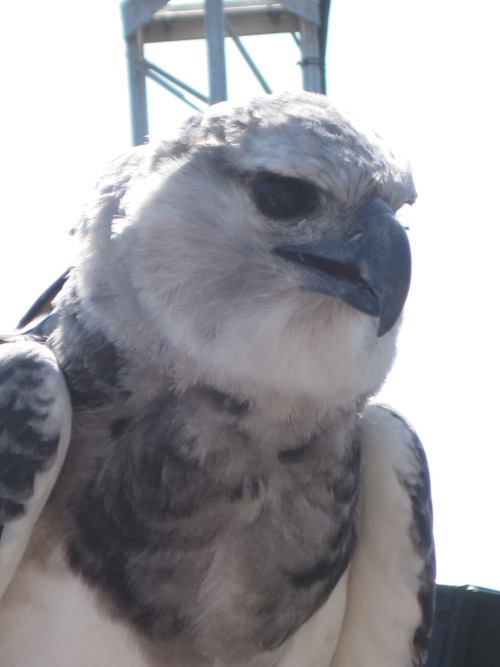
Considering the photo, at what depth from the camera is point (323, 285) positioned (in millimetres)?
2076

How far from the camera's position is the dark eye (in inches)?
80.7

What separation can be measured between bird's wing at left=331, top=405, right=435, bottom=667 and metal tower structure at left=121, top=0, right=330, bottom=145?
12.1 ft

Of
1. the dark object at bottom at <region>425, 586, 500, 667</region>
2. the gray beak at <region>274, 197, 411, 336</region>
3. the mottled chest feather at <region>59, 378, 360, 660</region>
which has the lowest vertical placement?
the dark object at bottom at <region>425, 586, 500, 667</region>

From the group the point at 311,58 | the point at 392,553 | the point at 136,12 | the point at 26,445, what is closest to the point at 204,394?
the point at 26,445

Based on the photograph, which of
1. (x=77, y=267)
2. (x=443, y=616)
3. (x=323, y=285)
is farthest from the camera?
(x=443, y=616)

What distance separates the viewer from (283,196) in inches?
81.4

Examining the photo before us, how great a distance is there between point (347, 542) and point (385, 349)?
0.48m

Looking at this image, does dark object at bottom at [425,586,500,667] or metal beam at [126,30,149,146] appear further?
metal beam at [126,30,149,146]

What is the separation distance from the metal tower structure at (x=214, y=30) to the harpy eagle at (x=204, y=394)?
3.85 metres

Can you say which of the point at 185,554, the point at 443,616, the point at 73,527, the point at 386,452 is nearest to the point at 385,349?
the point at 386,452

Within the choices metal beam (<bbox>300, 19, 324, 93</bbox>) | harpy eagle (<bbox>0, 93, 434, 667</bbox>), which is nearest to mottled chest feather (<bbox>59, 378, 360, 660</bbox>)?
harpy eagle (<bbox>0, 93, 434, 667</bbox>)

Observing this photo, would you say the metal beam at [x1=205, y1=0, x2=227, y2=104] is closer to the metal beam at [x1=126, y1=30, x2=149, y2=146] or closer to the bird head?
the metal beam at [x1=126, y1=30, x2=149, y2=146]

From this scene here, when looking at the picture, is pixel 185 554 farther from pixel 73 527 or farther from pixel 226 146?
pixel 226 146

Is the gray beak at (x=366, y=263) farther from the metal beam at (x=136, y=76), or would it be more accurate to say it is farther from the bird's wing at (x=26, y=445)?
the metal beam at (x=136, y=76)
